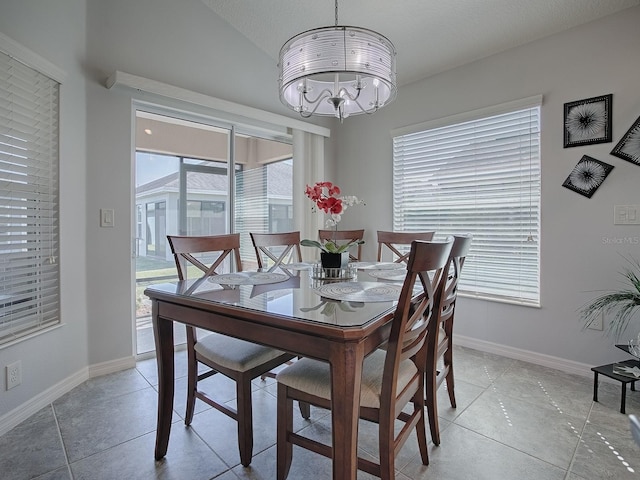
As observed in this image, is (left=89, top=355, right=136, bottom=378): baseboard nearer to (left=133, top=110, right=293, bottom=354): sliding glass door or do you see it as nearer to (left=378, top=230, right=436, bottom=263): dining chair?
Answer: (left=133, top=110, right=293, bottom=354): sliding glass door

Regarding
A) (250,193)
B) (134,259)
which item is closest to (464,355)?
(250,193)

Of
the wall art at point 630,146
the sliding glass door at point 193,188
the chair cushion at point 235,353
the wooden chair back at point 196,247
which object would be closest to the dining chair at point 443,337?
the chair cushion at point 235,353

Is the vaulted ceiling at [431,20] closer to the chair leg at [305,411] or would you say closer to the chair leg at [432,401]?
the chair leg at [432,401]

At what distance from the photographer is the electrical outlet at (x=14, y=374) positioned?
5.87 ft

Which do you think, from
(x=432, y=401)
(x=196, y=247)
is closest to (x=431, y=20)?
(x=196, y=247)

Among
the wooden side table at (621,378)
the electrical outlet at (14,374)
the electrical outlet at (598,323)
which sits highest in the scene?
the electrical outlet at (598,323)

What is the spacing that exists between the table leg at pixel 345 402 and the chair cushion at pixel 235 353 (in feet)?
1.70

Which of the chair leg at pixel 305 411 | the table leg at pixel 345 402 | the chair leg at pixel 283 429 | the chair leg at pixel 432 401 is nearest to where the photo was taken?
the table leg at pixel 345 402

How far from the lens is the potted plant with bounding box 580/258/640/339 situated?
7.11ft

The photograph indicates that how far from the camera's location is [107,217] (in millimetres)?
2406

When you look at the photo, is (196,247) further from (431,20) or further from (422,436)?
(431,20)

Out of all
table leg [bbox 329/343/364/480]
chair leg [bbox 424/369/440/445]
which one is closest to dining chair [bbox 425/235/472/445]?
chair leg [bbox 424/369/440/445]

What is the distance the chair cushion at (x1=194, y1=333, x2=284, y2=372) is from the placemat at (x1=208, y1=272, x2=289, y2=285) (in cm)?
29

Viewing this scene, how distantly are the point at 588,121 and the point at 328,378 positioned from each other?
2.48 meters
